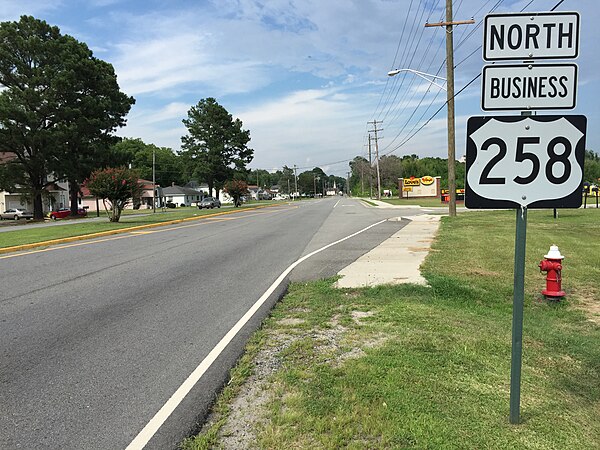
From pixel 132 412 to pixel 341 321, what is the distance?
291 cm

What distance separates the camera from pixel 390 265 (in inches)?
394

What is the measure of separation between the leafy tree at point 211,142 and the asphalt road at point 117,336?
60.4 meters

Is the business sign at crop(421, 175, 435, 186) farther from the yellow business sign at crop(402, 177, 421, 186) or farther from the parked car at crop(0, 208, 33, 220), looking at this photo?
the parked car at crop(0, 208, 33, 220)

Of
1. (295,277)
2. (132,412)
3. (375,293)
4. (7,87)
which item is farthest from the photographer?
(7,87)

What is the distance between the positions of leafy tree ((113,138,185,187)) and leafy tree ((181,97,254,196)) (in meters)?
30.3

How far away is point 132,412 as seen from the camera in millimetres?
3660

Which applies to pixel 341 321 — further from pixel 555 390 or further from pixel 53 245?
pixel 53 245

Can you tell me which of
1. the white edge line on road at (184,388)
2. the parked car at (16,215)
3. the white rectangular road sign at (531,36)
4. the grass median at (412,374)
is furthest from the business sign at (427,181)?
the white rectangular road sign at (531,36)

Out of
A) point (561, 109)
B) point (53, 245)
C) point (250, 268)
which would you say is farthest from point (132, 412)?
point (53, 245)

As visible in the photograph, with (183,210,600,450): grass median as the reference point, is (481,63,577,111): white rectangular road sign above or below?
above

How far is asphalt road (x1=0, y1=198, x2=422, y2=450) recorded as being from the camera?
11.6 ft

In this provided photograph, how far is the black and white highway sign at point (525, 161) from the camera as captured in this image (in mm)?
3031

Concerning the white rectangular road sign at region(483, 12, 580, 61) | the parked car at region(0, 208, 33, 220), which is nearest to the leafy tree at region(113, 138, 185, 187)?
the parked car at region(0, 208, 33, 220)

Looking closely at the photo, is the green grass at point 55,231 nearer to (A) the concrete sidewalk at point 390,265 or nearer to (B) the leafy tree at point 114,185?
(B) the leafy tree at point 114,185
